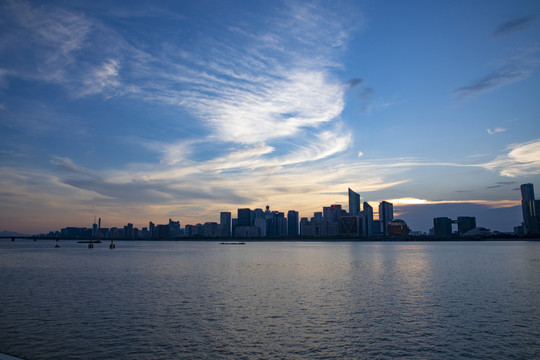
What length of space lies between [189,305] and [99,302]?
434 inches

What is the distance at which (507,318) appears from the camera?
3416 centimetres

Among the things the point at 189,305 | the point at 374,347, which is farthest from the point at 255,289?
the point at 374,347

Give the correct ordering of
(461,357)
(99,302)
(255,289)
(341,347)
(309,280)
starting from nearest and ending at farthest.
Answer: (461,357) → (341,347) → (99,302) → (255,289) → (309,280)

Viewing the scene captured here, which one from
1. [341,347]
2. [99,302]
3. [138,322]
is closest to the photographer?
[341,347]

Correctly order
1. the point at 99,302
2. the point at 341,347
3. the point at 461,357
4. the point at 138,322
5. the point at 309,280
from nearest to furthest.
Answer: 1. the point at 461,357
2. the point at 341,347
3. the point at 138,322
4. the point at 99,302
5. the point at 309,280

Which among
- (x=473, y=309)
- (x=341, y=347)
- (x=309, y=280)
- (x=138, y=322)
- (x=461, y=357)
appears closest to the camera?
(x=461, y=357)

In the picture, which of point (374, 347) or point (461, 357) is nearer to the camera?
point (461, 357)

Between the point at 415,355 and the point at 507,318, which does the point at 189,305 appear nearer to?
the point at 415,355

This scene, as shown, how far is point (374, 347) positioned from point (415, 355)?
2.84 metres

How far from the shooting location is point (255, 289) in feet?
170

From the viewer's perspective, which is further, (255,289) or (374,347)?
(255,289)

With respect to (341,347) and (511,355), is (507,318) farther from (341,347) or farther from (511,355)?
(341,347)

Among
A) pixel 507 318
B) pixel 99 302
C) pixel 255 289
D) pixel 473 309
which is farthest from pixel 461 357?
pixel 99 302

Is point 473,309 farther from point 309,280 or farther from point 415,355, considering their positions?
point 309,280
